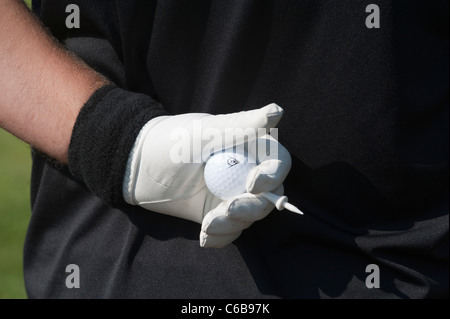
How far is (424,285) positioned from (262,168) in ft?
1.42

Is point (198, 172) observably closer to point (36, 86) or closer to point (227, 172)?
point (227, 172)

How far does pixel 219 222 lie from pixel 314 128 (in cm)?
29

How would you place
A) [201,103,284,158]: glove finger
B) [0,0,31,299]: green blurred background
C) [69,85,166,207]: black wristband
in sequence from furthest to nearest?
[0,0,31,299]: green blurred background < [69,85,166,207]: black wristband < [201,103,284,158]: glove finger

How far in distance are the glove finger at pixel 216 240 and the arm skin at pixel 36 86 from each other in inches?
14.9

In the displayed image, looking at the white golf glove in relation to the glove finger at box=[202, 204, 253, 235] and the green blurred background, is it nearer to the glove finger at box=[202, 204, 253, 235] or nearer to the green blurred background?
the glove finger at box=[202, 204, 253, 235]

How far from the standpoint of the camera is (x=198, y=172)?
1.29 metres

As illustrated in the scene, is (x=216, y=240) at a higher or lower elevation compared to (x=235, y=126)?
lower

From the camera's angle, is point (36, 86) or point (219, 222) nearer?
point (219, 222)

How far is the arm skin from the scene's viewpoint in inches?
53.2

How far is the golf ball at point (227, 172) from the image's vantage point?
1248 mm
